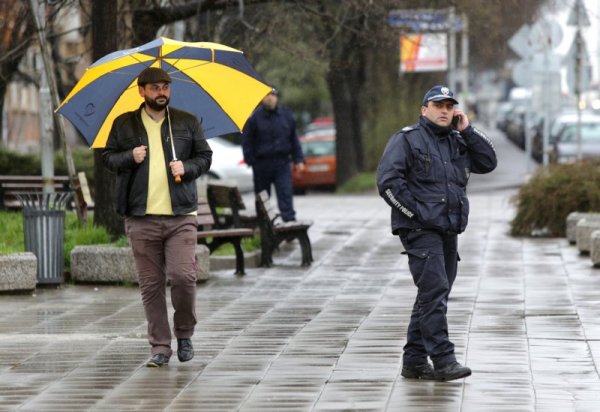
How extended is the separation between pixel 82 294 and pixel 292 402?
5.90 metres

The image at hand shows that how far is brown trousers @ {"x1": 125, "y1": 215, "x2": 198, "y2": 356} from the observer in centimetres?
920

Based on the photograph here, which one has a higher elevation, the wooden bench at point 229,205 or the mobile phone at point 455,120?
the mobile phone at point 455,120

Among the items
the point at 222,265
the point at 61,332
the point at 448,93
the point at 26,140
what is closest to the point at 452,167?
the point at 448,93

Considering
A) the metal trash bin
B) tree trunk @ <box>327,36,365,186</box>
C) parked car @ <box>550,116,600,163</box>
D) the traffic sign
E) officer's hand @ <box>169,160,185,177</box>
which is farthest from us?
parked car @ <box>550,116,600,163</box>

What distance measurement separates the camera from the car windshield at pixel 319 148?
37188 mm

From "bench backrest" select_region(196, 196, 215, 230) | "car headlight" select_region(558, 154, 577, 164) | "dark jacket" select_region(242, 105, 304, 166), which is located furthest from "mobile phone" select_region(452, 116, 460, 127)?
"car headlight" select_region(558, 154, 577, 164)

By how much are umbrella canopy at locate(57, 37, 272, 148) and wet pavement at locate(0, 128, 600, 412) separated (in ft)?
4.70

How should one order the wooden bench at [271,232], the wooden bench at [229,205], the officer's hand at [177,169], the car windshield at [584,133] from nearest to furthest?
the officer's hand at [177,169] < the wooden bench at [271,232] < the wooden bench at [229,205] < the car windshield at [584,133]

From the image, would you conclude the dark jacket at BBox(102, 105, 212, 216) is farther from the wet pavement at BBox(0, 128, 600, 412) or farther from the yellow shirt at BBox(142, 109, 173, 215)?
the wet pavement at BBox(0, 128, 600, 412)

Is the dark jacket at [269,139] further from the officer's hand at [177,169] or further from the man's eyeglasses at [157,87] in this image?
the officer's hand at [177,169]

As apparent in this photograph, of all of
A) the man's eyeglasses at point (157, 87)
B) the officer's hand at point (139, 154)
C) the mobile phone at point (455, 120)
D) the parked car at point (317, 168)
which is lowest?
the parked car at point (317, 168)

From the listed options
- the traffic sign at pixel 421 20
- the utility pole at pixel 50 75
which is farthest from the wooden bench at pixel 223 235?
the traffic sign at pixel 421 20

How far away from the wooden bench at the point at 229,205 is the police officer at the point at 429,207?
26.1 feet

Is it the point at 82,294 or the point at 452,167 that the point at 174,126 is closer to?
the point at 452,167
